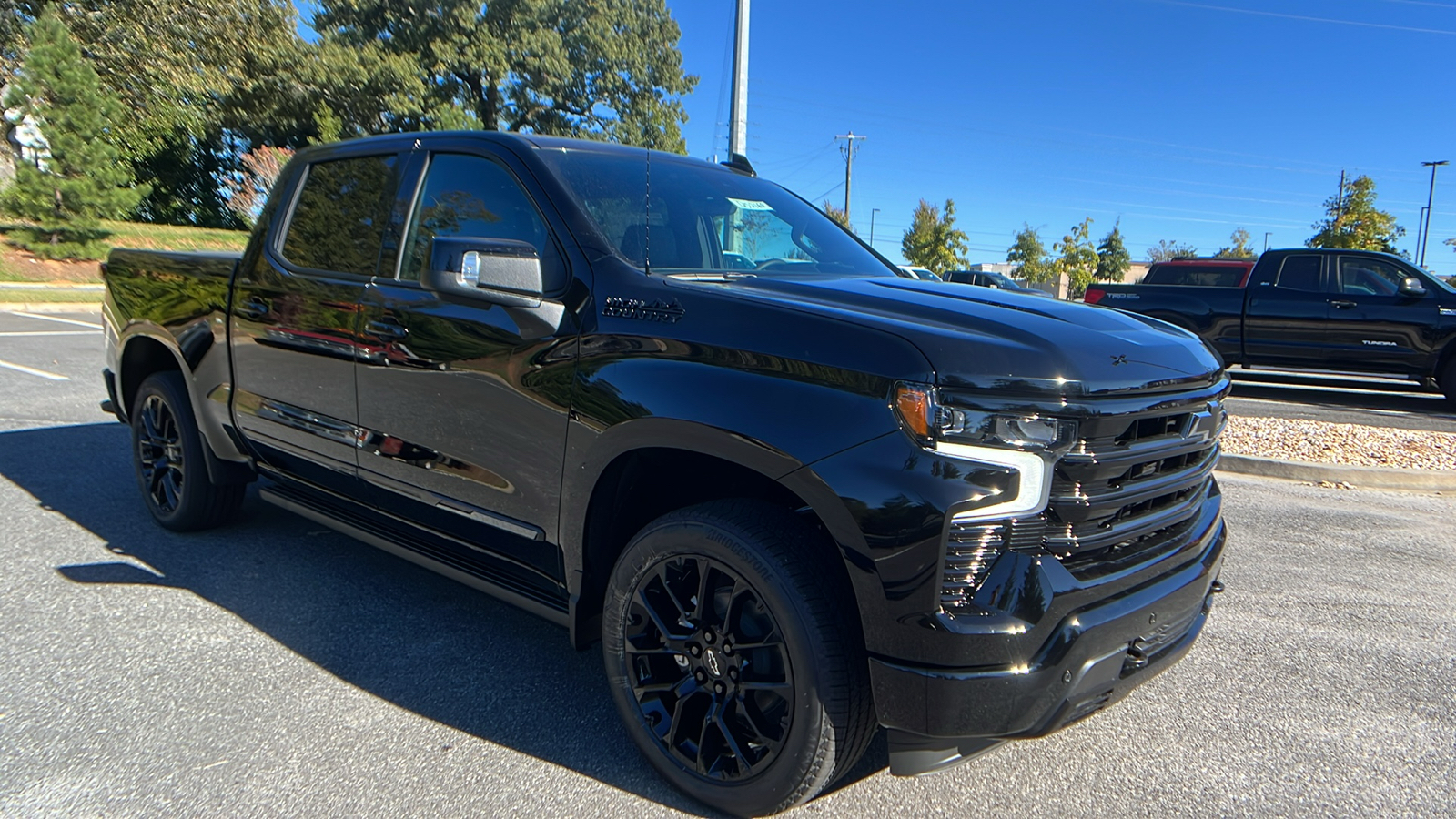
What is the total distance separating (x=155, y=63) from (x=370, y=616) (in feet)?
102

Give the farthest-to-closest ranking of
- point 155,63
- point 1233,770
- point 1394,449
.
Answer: point 155,63, point 1394,449, point 1233,770

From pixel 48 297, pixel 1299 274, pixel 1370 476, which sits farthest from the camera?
pixel 48 297

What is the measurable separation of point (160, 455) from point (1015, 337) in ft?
14.3

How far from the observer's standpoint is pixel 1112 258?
62500 millimetres

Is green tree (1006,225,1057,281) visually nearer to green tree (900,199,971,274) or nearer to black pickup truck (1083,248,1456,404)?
green tree (900,199,971,274)

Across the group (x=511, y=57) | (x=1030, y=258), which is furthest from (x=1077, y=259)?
(x=511, y=57)

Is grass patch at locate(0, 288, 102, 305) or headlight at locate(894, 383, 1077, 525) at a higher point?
headlight at locate(894, 383, 1077, 525)

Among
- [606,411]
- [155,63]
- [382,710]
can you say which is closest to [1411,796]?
[606,411]

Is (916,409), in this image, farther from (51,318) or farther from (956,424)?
(51,318)

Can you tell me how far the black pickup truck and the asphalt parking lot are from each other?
804 cm

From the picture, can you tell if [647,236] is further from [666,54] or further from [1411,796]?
[666,54]

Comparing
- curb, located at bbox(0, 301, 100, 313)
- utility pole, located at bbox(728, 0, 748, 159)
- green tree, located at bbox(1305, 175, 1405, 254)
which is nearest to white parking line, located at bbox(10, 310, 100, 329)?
curb, located at bbox(0, 301, 100, 313)

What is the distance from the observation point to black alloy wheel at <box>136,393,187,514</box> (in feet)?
14.8

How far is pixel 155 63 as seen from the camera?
27.8 m
